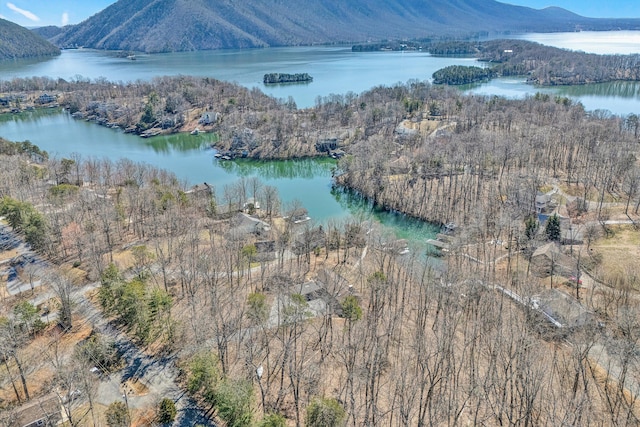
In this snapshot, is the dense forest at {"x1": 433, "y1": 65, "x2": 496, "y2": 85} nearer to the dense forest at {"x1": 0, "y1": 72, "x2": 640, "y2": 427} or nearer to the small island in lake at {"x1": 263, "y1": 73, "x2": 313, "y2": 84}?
the small island in lake at {"x1": 263, "y1": 73, "x2": 313, "y2": 84}

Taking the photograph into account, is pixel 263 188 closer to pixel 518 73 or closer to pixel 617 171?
pixel 617 171

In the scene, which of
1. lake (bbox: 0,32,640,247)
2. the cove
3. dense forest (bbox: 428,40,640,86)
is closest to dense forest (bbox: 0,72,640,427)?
the cove

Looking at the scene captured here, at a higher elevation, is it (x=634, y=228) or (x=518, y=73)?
(x=518, y=73)

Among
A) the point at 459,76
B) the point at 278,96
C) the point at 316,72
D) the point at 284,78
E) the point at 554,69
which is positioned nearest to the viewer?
the point at 278,96

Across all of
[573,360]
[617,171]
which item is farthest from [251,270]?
[617,171]

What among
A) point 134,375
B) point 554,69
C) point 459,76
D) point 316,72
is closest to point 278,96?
point 316,72

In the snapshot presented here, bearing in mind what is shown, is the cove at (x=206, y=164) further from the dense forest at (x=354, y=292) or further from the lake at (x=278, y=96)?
the dense forest at (x=354, y=292)

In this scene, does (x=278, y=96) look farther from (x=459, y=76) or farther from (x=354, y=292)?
(x=354, y=292)

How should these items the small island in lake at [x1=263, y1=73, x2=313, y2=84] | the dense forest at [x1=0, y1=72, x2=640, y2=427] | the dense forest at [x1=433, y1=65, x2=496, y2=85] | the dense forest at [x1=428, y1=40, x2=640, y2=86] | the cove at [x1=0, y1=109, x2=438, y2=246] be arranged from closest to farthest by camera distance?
the dense forest at [x1=0, y1=72, x2=640, y2=427] → the cove at [x1=0, y1=109, x2=438, y2=246] → the dense forest at [x1=433, y1=65, x2=496, y2=85] → the dense forest at [x1=428, y1=40, x2=640, y2=86] → the small island in lake at [x1=263, y1=73, x2=313, y2=84]
